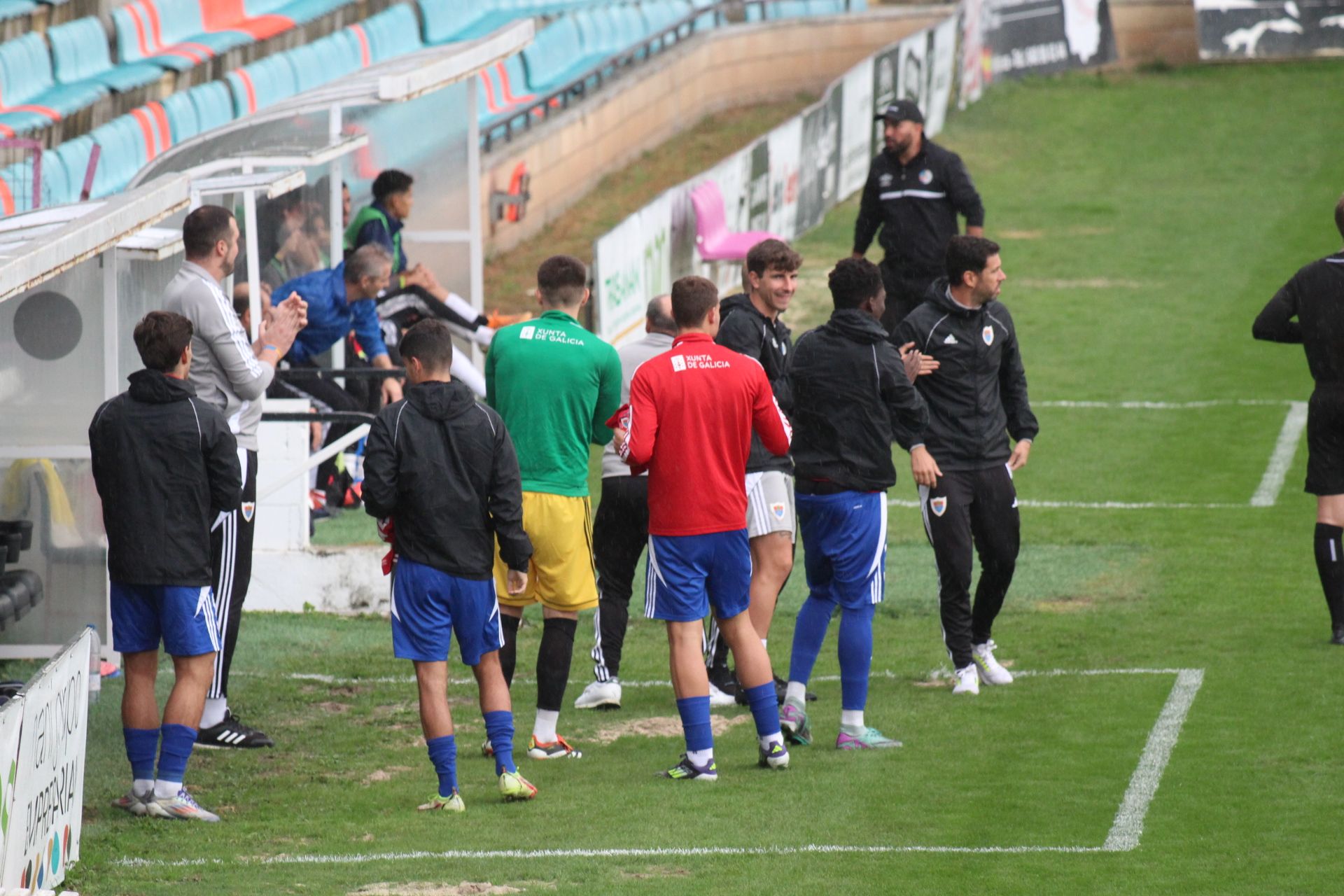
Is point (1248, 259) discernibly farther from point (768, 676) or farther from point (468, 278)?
point (768, 676)

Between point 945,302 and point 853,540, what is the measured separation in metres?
1.44

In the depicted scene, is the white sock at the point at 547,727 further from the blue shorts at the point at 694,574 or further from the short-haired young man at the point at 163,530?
the short-haired young man at the point at 163,530

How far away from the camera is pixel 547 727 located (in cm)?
772

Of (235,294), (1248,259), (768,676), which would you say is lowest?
(1248,259)

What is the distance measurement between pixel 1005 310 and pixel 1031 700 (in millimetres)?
1868

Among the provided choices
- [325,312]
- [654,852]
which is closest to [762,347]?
[654,852]

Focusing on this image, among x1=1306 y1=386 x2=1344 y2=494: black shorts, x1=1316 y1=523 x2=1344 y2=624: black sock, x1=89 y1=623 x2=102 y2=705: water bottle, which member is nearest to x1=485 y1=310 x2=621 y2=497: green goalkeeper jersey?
x1=89 y1=623 x2=102 y2=705: water bottle

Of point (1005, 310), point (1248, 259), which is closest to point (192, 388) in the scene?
point (1005, 310)

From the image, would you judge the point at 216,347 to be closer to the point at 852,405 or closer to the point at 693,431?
the point at 693,431

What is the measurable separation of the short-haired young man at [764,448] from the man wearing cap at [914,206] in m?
4.06

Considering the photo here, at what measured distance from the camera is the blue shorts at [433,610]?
268 inches

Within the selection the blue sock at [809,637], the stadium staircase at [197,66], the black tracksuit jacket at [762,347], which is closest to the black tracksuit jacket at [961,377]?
the black tracksuit jacket at [762,347]

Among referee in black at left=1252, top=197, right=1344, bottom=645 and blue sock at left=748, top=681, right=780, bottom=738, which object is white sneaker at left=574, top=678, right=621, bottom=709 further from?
referee in black at left=1252, top=197, right=1344, bottom=645

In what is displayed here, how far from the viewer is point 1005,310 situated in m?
8.82
